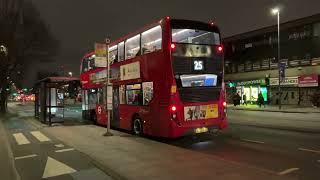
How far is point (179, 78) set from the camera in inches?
586

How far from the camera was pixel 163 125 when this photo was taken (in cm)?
1521

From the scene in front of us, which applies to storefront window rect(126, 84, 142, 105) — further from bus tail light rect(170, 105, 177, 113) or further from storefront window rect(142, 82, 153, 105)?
bus tail light rect(170, 105, 177, 113)

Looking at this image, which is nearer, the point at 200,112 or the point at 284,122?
the point at 200,112

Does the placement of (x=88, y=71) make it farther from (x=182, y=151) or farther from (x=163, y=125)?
(x=182, y=151)

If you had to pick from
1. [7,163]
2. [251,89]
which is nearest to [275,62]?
[251,89]

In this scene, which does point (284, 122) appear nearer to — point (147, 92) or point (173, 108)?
point (147, 92)

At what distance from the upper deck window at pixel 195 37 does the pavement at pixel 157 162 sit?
3.66 metres

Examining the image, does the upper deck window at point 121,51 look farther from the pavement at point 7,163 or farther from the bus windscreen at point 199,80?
the pavement at point 7,163

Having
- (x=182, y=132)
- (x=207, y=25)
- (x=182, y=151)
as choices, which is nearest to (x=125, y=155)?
(x=182, y=151)

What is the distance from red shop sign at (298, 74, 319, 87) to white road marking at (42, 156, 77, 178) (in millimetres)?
35337

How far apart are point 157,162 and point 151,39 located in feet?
20.3

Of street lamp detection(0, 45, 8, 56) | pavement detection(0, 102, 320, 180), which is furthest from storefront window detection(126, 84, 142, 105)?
street lamp detection(0, 45, 8, 56)

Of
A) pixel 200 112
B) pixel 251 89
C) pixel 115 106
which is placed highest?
pixel 251 89

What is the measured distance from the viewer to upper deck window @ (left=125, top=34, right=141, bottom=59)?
17.3 meters
